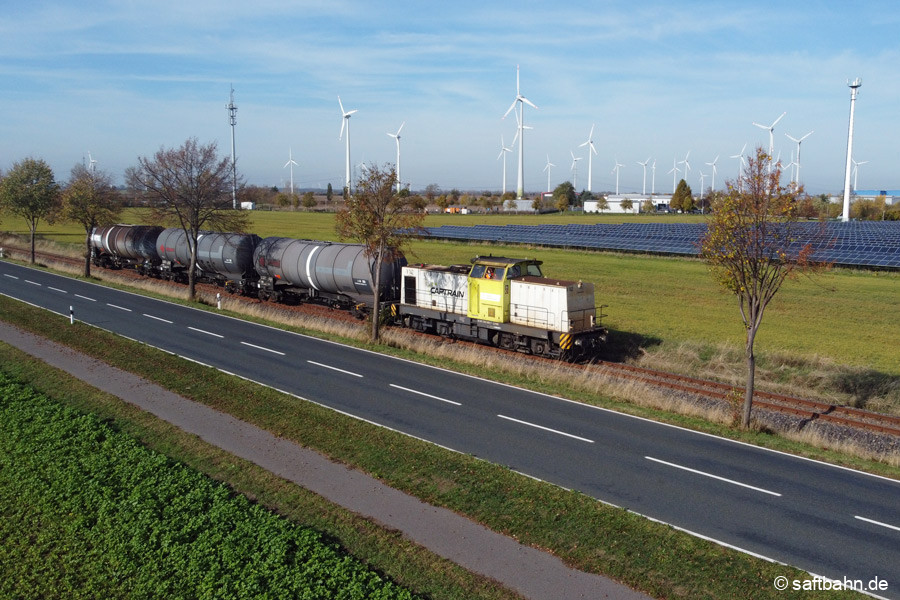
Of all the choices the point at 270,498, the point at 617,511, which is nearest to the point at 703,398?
the point at 617,511

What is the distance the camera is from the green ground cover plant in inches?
401

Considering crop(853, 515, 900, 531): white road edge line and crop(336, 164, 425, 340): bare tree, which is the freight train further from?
crop(853, 515, 900, 531): white road edge line

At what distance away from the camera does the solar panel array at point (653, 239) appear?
63750 millimetres

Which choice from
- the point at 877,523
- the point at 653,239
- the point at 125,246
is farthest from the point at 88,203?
the point at 653,239

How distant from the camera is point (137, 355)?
24219 millimetres

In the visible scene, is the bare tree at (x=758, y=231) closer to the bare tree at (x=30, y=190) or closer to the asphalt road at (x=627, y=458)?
the asphalt road at (x=627, y=458)

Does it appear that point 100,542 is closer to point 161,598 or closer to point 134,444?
point 161,598

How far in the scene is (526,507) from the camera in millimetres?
12594

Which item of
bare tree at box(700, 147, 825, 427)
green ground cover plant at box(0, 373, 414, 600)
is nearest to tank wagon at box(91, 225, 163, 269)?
green ground cover plant at box(0, 373, 414, 600)

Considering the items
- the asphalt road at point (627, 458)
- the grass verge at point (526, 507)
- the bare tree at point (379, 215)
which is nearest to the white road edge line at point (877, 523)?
the asphalt road at point (627, 458)

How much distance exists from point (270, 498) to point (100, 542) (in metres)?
3.03

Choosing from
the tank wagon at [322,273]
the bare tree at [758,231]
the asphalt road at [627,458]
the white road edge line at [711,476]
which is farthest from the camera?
the tank wagon at [322,273]

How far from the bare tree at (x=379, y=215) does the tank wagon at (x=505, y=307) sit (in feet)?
9.05

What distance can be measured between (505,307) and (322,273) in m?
11.4
